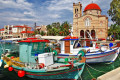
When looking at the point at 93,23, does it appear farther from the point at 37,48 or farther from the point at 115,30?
the point at 37,48

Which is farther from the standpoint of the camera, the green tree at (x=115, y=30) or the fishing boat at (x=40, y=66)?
the green tree at (x=115, y=30)

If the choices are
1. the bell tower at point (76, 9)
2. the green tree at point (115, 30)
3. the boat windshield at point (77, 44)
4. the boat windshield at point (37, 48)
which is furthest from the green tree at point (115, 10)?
the boat windshield at point (37, 48)

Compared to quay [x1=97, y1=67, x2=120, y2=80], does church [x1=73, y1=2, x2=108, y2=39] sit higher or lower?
higher

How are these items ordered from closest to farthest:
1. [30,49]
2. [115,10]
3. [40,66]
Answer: [40,66] < [30,49] < [115,10]

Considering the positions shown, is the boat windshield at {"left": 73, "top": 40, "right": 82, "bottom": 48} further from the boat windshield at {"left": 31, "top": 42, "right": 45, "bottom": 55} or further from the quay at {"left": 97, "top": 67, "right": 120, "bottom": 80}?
the quay at {"left": 97, "top": 67, "right": 120, "bottom": 80}

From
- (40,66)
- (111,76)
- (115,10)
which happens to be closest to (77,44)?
(40,66)

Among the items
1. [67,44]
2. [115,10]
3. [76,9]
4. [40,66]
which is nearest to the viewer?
[40,66]

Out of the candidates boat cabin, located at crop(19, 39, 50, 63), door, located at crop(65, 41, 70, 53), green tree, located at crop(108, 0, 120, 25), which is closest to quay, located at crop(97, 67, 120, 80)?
boat cabin, located at crop(19, 39, 50, 63)

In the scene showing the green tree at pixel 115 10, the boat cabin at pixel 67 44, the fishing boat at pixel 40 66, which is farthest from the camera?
the green tree at pixel 115 10

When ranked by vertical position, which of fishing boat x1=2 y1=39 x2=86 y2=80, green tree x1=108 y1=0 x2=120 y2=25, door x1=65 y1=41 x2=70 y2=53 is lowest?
fishing boat x1=2 y1=39 x2=86 y2=80

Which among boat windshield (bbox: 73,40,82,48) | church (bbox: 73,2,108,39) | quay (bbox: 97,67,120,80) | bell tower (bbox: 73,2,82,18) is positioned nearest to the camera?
quay (bbox: 97,67,120,80)

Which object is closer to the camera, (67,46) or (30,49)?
(30,49)

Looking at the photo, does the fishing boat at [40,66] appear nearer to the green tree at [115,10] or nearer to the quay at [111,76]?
the quay at [111,76]

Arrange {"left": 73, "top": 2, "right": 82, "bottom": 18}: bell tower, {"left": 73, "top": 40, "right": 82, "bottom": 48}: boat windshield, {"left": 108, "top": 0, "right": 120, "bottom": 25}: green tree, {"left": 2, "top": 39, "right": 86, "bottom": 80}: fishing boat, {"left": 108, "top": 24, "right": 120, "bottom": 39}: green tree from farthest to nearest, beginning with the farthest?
{"left": 73, "top": 2, "right": 82, "bottom": 18}: bell tower
{"left": 108, "top": 24, "right": 120, "bottom": 39}: green tree
{"left": 108, "top": 0, "right": 120, "bottom": 25}: green tree
{"left": 73, "top": 40, "right": 82, "bottom": 48}: boat windshield
{"left": 2, "top": 39, "right": 86, "bottom": 80}: fishing boat
